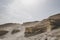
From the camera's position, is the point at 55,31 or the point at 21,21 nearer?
the point at 55,31

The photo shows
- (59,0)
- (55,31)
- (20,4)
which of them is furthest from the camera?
(20,4)

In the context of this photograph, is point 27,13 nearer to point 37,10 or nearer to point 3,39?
point 37,10

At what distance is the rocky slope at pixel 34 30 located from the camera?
1.24 m

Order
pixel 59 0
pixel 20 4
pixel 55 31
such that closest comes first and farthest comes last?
pixel 55 31
pixel 59 0
pixel 20 4

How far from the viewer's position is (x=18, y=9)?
1.54 meters

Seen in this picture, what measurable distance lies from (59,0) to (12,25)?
49 cm

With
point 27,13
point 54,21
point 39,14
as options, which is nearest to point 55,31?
point 54,21

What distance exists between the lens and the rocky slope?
1.24m

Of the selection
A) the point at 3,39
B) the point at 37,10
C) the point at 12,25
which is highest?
the point at 37,10

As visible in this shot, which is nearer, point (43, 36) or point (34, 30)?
point (43, 36)

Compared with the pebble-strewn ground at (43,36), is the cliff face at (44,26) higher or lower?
higher

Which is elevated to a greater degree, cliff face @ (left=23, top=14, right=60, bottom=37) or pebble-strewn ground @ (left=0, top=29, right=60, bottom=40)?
cliff face @ (left=23, top=14, right=60, bottom=37)

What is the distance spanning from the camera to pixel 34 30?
1357mm

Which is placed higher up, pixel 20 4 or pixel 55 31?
pixel 20 4
